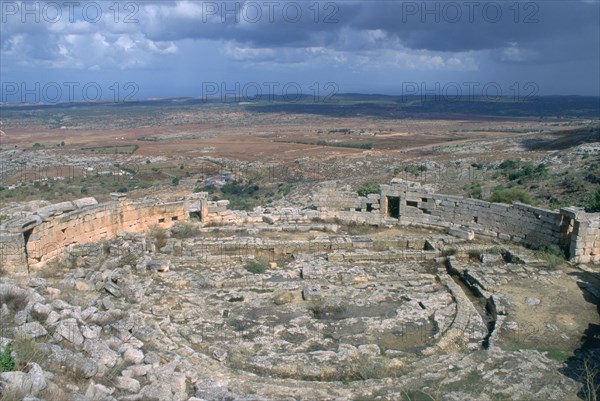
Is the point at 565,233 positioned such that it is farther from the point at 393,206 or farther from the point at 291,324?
the point at 291,324

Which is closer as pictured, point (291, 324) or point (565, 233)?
point (291, 324)

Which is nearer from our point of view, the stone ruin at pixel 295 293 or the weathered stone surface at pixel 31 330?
the weathered stone surface at pixel 31 330

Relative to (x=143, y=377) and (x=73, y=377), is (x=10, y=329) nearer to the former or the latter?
(x=73, y=377)

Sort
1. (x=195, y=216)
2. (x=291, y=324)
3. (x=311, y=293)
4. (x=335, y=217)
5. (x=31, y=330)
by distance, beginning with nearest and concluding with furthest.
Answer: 1. (x=31, y=330)
2. (x=291, y=324)
3. (x=311, y=293)
4. (x=195, y=216)
5. (x=335, y=217)

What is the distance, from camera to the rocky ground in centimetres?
739

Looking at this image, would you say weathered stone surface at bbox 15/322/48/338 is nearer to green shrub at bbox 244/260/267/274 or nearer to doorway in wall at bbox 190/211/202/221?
green shrub at bbox 244/260/267/274

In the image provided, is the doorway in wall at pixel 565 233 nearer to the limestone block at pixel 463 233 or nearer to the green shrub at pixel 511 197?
the limestone block at pixel 463 233

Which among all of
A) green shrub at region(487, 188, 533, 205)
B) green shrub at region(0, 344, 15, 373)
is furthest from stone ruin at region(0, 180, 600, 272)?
green shrub at region(0, 344, 15, 373)

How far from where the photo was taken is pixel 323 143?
64.2 m

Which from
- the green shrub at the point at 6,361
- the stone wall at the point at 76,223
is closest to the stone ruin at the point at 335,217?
the stone wall at the point at 76,223

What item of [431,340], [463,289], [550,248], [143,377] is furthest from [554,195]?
[143,377]

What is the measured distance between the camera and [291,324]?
10.1m

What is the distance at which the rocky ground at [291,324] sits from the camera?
7391mm

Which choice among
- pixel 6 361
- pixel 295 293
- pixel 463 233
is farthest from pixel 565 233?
pixel 6 361
